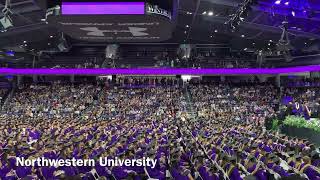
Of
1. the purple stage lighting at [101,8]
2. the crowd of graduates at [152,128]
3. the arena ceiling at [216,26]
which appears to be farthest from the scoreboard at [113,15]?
the crowd of graduates at [152,128]

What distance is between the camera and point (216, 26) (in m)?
33.7

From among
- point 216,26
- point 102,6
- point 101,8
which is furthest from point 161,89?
point 102,6

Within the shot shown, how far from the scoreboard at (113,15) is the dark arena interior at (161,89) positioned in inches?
1.7

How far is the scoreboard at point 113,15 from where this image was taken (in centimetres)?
1334

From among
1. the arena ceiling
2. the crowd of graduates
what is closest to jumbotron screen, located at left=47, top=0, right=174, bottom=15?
the arena ceiling

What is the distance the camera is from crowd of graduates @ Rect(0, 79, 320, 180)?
1132 cm

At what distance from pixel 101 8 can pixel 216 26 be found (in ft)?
70.4

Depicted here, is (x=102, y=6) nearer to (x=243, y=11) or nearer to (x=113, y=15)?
(x=113, y=15)

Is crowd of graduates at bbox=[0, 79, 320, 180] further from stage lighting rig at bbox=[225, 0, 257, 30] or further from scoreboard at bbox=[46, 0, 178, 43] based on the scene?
stage lighting rig at bbox=[225, 0, 257, 30]

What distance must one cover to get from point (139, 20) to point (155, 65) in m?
29.7

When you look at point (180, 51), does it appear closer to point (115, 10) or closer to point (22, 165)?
point (115, 10)

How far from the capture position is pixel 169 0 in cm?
1436

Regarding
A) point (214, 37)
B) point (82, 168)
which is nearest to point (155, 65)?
point (214, 37)

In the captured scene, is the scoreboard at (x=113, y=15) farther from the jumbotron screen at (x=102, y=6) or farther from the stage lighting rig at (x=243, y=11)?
the stage lighting rig at (x=243, y=11)
